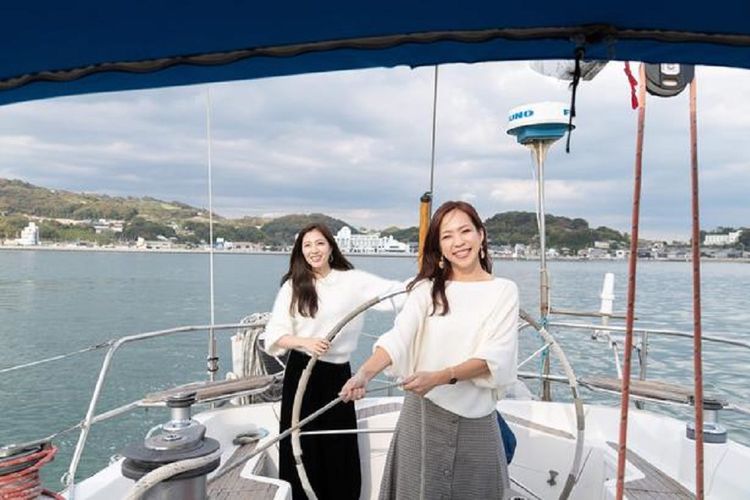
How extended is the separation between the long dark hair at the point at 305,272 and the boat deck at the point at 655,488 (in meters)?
1.44

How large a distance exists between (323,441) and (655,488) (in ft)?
4.48

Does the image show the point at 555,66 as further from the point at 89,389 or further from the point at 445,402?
the point at 89,389

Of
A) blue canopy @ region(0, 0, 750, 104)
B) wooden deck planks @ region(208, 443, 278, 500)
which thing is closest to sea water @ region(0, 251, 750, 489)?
wooden deck planks @ region(208, 443, 278, 500)

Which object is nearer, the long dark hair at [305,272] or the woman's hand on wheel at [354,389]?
the woman's hand on wheel at [354,389]

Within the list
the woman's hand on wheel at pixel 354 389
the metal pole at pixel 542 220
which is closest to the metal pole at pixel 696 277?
the woman's hand on wheel at pixel 354 389

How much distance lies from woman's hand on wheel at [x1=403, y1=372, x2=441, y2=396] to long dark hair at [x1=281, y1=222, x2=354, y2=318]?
1.03 m

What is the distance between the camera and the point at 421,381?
132 cm

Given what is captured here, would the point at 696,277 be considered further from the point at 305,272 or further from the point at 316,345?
the point at 305,272

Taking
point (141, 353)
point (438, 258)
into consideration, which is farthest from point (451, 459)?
point (141, 353)

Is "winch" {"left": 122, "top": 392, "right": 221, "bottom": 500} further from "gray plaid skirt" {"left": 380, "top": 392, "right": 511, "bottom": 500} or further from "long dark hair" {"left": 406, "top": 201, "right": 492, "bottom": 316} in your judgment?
"long dark hair" {"left": 406, "top": 201, "right": 492, "bottom": 316}

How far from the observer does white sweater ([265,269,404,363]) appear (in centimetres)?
230

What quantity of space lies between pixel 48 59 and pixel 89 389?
1110 centimetres

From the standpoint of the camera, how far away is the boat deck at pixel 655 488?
2.09m

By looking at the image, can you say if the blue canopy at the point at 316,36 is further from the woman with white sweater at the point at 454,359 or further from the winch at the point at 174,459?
the winch at the point at 174,459
